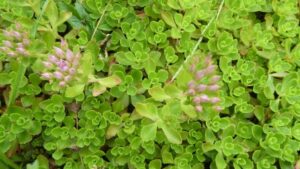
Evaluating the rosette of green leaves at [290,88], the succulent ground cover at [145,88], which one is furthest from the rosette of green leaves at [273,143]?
the rosette of green leaves at [290,88]

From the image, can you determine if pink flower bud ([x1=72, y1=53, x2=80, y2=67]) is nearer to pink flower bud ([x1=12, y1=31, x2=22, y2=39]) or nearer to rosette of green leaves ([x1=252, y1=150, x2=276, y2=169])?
pink flower bud ([x1=12, y1=31, x2=22, y2=39])

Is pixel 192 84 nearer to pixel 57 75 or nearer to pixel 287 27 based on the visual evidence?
pixel 57 75

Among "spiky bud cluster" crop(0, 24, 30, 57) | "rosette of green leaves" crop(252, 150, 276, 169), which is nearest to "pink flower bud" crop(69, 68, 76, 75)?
"spiky bud cluster" crop(0, 24, 30, 57)

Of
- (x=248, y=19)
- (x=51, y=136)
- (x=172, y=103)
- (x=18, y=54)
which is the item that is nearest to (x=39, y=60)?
(x=18, y=54)

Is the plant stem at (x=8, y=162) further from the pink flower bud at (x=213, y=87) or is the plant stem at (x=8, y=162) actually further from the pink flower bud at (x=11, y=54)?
the pink flower bud at (x=213, y=87)

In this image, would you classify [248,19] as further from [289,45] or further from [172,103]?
[172,103]

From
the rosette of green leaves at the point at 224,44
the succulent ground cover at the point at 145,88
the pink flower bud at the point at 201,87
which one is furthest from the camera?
the rosette of green leaves at the point at 224,44
